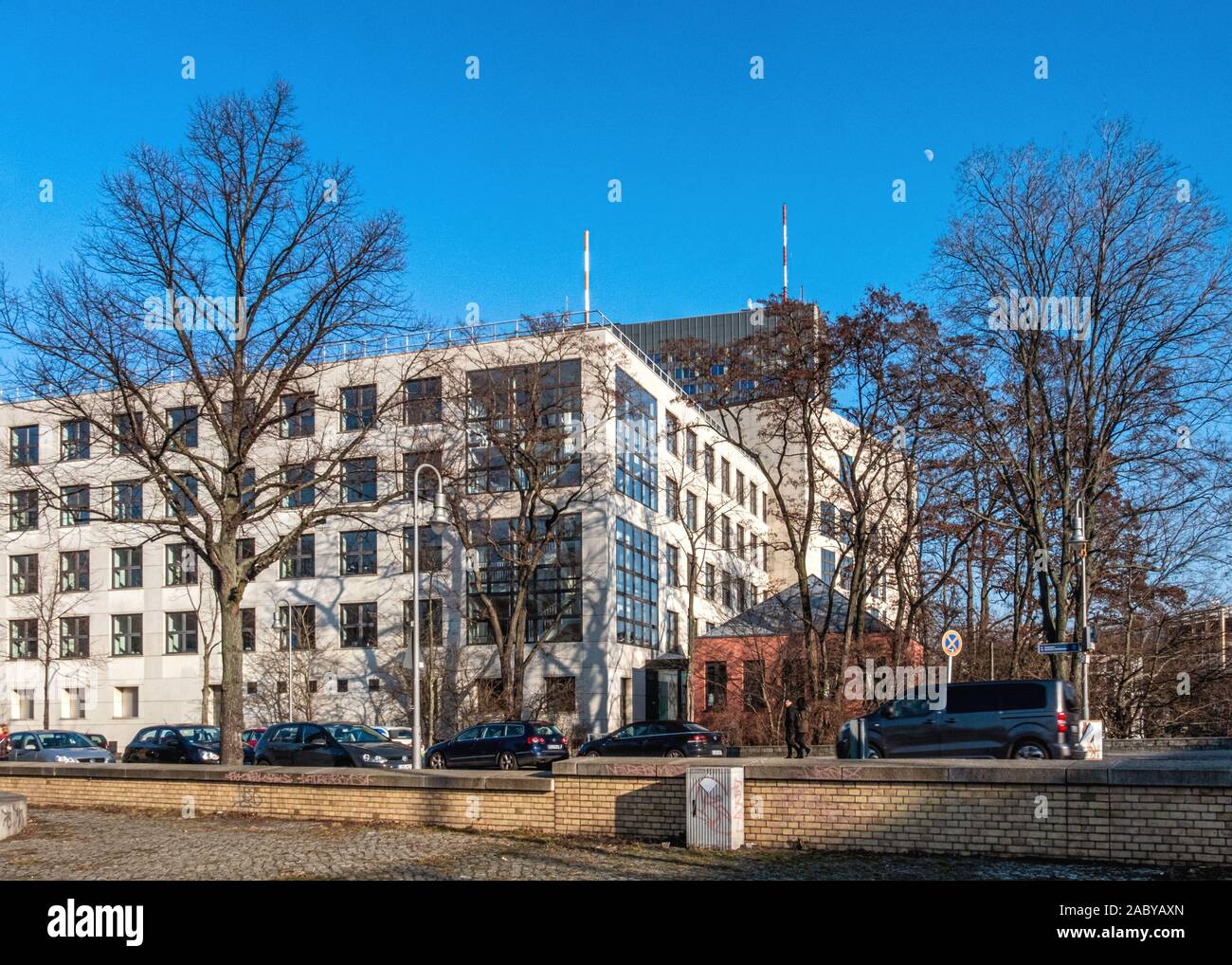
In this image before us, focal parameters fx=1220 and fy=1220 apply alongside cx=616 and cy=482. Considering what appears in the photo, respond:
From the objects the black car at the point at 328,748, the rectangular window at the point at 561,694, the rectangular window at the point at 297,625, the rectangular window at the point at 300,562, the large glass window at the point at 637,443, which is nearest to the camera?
the black car at the point at 328,748

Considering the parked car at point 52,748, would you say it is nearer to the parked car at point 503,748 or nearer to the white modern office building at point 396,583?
the white modern office building at point 396,583

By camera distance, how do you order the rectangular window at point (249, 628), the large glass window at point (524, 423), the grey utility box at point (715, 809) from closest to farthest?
1. the grey utility box at point (715, 809)
2. the large glass window at point (524, 423)
3. the rectangular window at point (249, 628)

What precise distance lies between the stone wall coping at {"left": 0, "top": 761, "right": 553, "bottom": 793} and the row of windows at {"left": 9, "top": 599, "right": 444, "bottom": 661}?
26710 millimetres

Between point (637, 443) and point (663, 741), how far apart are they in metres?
20.9

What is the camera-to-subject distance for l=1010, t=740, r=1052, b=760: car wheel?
923 inches

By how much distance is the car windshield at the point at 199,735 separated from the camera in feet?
111

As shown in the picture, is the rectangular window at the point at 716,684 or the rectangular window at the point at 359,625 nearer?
the rectangular window at the point at 716,684

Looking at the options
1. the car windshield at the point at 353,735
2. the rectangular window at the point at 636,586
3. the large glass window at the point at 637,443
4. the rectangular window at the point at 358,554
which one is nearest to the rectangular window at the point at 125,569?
the rectangular window at the point at 358,554

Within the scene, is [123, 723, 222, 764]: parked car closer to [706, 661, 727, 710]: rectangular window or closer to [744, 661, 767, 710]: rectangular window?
[744, 661, 767, 710]: rectangular window

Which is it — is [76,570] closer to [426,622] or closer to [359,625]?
[359,625]

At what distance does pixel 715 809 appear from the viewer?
45.6 feet

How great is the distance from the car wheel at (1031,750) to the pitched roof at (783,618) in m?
22.3

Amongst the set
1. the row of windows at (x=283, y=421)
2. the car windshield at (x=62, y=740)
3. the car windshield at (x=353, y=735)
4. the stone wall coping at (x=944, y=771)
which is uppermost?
the row of windows at (x=283, y=421)

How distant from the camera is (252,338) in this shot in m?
25.8
